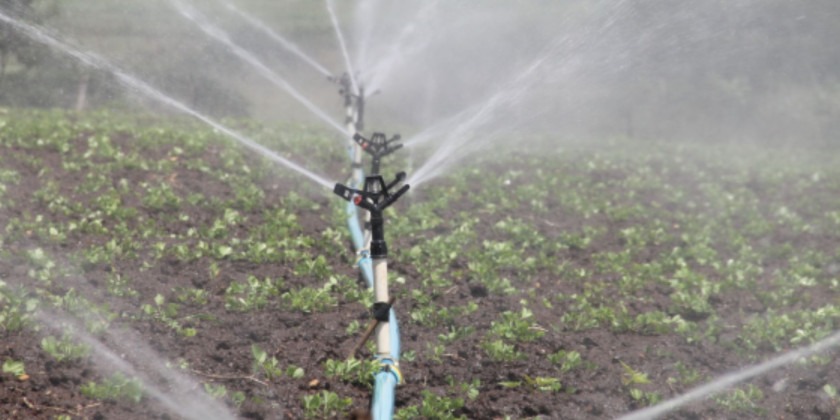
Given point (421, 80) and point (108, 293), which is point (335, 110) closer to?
point (421, 80)

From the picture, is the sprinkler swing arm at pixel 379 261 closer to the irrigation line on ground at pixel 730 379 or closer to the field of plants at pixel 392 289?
the field of plants at pixel 392 289

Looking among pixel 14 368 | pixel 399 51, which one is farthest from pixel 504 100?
pixel 399 51

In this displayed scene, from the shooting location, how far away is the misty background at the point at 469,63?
68.2ft

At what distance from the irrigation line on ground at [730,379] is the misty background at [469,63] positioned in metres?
7.01

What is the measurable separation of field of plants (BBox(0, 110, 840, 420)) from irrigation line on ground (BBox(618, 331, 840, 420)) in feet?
0.32

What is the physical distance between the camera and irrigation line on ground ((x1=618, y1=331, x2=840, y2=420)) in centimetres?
609

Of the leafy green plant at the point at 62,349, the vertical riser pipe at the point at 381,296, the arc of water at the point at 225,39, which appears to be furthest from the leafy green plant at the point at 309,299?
the arc of water at the point at 225,39

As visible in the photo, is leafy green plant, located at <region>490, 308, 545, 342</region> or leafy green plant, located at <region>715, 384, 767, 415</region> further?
leafy green plant, located at <region>490, 308, 545, 342</region>

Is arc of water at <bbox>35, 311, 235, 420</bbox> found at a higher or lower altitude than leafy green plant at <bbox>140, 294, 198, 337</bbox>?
lower

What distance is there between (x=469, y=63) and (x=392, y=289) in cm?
2742

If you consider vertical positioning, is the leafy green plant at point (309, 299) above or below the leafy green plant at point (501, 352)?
above

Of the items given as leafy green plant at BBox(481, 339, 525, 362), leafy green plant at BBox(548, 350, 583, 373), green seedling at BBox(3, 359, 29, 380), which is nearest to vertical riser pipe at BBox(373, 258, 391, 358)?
leafy green plant at BBox(481, 339, 525, 362)

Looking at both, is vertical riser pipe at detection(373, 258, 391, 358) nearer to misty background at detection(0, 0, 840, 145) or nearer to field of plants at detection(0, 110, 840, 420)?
field of plants at detection(0, 110, 840, 420)

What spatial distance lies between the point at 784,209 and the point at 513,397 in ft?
29.2
